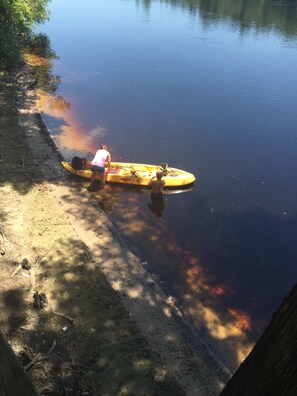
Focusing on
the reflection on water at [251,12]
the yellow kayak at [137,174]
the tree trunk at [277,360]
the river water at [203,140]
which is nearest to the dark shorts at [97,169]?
the yellow kayak at [137,174]

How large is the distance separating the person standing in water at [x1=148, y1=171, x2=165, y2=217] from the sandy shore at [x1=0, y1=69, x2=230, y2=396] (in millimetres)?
2298

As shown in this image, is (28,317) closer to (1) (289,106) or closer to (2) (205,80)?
(1) (289,106)

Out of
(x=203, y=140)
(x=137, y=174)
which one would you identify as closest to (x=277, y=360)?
(x=137, y=174)

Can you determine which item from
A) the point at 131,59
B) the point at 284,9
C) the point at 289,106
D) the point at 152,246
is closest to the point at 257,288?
the point at 152,246

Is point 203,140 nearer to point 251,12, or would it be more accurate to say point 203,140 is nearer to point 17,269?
point 17,269

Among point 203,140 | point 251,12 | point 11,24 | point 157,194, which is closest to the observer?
point 157,194

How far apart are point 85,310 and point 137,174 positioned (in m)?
7.66

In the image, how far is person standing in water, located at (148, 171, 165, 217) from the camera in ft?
48.6

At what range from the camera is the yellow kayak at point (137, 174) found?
1556 cm

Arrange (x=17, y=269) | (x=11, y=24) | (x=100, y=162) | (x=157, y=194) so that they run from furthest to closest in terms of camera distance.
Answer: (x=11, y=24) < (x=157, y=194) < (x=100, y=162) < (x=17, y=269)

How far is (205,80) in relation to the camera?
29.2 metres

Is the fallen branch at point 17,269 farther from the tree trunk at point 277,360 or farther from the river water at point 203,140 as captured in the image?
the tree trunk at point 277,360

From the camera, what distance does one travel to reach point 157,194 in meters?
15.5

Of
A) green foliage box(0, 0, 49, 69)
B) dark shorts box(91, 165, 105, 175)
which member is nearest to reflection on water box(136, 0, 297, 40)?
green foliage box(0, 0, 49, 69)
